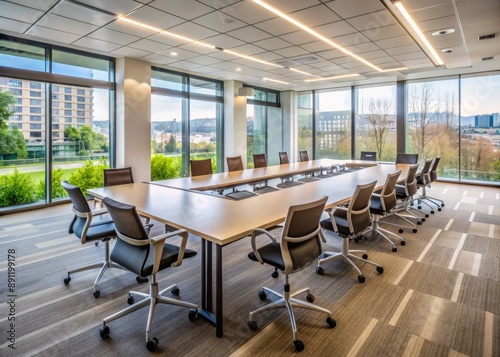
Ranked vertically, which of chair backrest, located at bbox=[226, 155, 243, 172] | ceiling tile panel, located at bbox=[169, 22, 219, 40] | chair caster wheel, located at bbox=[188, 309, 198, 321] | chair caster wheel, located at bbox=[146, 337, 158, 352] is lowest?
chair caster wheel, located at bbox=[146, 337, 158, 352]

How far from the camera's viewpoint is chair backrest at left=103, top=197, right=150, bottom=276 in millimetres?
1973

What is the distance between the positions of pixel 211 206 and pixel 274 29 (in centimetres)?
311

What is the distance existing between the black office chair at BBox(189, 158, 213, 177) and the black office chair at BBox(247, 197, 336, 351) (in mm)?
2869

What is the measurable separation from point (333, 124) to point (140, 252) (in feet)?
30.8

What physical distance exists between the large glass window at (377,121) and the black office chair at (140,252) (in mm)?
8659

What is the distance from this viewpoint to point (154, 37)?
492cm

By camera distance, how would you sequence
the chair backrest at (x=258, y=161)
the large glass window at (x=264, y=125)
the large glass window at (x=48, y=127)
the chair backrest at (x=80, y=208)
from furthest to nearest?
the large glass window at (x=264, y=125) → the chair backrest at (x=258, y=161) → the large glass window at (x=48, y=127) → the chair backrest at (x=80, y=208)

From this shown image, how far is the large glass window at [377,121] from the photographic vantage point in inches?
364

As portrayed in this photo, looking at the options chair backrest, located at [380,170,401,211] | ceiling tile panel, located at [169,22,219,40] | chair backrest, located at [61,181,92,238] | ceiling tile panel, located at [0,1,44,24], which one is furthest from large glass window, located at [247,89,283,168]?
chair backrest, located at [61,181,92,238]

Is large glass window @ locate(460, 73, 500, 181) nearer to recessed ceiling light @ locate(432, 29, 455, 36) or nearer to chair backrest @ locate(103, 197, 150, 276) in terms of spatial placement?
recessed ceiling light @ locate(432, 29, 455, 36)

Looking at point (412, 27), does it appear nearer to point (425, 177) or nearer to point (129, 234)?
point (425, 177)

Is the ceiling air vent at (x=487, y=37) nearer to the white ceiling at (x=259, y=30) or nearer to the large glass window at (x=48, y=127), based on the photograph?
the white ceiling at (x=259, y=30)

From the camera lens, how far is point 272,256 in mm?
2162

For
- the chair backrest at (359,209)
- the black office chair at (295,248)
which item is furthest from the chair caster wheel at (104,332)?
the chair backrest at (359,209)
